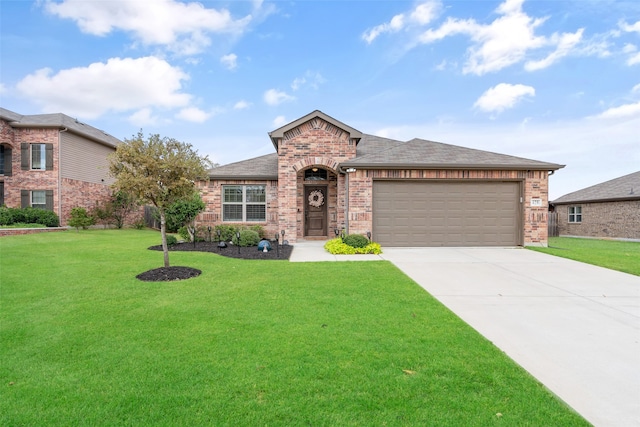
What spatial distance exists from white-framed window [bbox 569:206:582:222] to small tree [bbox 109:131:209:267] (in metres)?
24.4

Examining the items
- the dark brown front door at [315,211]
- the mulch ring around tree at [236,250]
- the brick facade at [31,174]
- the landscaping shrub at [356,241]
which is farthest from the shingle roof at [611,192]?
the brick facade at [31,174]

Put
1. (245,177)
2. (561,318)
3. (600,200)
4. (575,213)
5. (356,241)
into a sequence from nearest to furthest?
(561,318)
(356,241)
(245,177)
(600,200)
(575,213)

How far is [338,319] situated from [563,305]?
12.1 ft

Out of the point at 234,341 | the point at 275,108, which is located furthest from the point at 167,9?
the point at 234,341

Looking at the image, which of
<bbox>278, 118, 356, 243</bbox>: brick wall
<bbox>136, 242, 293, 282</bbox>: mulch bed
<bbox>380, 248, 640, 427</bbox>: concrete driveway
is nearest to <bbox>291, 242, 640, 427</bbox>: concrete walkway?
<bbox>380, 248, 640, 427</bbox>: concrete driveway

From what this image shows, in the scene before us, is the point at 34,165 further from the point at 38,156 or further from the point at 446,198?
the point at 446,198

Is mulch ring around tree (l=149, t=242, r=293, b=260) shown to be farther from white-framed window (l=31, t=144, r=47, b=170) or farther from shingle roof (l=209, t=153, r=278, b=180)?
white-framed window (l=31, t=144, r=47, b=170)

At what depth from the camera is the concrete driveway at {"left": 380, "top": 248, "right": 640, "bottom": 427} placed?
2.61 m

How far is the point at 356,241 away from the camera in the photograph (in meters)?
10.1

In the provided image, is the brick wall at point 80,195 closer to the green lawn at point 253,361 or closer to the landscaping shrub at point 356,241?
the green lawn at point 253,361

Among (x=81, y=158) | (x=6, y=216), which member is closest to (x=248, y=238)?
(x=6, y=216)

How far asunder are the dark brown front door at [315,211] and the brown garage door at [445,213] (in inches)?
127

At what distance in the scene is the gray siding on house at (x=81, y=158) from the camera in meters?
17.7

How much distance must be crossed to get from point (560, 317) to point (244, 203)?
38.2 feet
